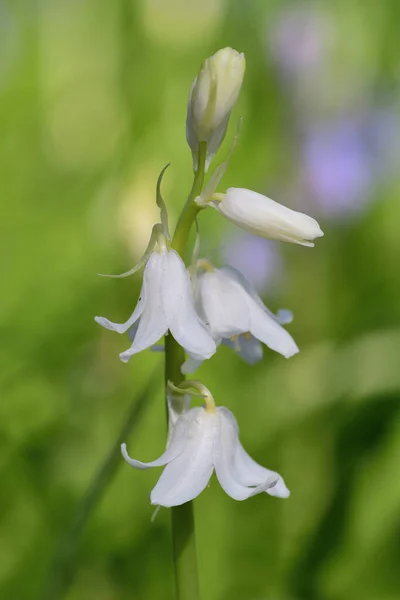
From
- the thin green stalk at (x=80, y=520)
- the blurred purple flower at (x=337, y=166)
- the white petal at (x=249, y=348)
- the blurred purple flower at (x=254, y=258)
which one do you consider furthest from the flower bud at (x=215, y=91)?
the blurred purple flower at (x=337, y=166)

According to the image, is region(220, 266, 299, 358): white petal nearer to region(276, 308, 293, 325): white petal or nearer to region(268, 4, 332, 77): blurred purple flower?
region(276, 308, 293, 325): white petal

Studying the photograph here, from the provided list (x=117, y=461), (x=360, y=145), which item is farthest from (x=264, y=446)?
(x=360, y=145)

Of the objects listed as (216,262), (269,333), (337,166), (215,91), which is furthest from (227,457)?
(337,166)

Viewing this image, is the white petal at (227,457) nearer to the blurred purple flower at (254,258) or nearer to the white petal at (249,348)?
the white petal at (249,348)

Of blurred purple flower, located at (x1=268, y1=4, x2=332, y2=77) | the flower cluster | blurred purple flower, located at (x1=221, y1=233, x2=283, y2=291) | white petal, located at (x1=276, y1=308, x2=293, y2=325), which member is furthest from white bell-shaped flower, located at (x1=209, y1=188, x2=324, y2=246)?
blurred purple flower, located at (x1=268, y1=4, x2=332, y2=77)

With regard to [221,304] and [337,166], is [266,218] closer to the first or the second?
[221,304]

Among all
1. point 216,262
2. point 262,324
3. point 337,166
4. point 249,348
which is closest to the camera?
point 262,324
